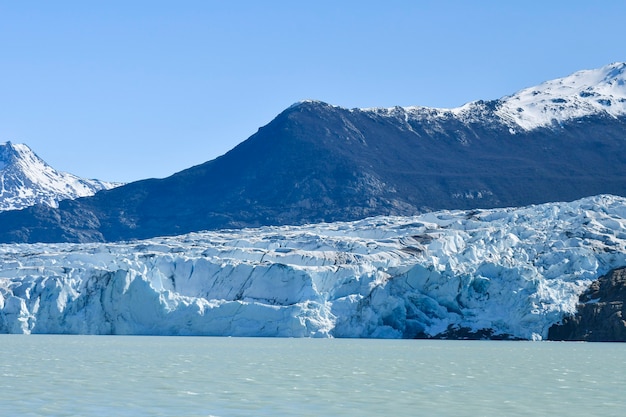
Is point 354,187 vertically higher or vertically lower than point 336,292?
higher

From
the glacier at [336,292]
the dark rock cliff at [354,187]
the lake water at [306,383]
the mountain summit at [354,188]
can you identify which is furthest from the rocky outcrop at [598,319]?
the mountain summit at [354,188]

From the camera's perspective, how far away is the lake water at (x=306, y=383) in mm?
24578

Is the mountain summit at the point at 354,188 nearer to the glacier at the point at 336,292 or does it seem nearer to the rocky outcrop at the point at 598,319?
the glacier at the point at 336,292

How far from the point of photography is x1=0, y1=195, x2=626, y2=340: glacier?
68.2 metres

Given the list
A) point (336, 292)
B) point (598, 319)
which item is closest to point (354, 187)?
point (336, 292)

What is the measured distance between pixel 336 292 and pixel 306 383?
1689 inches

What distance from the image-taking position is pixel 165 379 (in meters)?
32.1

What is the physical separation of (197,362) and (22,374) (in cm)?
925

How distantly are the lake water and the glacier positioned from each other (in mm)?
17563

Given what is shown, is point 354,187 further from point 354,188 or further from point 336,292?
point 336,292

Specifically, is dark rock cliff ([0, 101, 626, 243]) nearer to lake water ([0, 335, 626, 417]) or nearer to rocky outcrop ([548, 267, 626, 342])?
rocky outcrop ([548, 267, 626, 342])

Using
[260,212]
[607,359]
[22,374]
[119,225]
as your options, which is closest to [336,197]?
[260,212]

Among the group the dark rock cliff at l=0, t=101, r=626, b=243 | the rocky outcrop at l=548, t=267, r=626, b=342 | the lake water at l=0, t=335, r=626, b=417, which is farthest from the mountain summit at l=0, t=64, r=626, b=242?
the lake water at l=0, t=335, r=626, b=417

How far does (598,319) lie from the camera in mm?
65312
